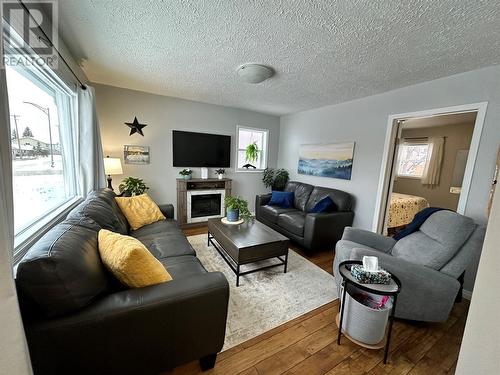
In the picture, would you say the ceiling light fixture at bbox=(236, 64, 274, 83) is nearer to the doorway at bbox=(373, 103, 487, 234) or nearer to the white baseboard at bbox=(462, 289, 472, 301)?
the doorway at bbox=(373, 103, 487, 234)

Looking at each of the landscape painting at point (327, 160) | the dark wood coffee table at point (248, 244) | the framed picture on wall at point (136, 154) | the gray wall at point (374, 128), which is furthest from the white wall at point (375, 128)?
the framed picture on wall at point (136, 154)

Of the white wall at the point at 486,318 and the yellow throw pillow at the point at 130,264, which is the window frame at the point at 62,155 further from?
the white wall at the point at 486,318

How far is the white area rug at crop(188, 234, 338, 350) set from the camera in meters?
1.65

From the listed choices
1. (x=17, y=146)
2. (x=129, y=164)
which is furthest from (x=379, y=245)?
(x=129, y=164)

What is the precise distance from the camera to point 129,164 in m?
3.53

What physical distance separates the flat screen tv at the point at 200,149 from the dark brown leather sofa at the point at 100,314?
8.83 ft

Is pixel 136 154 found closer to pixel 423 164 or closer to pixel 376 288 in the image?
pixel 376 288

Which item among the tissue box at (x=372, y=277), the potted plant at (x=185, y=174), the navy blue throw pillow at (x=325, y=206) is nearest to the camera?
the tissue box at (x=372, y=277)

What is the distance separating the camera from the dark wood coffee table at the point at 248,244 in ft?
6.90

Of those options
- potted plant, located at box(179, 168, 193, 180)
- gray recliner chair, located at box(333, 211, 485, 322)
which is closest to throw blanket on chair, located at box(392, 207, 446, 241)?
gray recliner chair, located at box(333, 211, 485, 322)

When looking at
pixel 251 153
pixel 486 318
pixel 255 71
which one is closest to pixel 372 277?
pixel 486 318

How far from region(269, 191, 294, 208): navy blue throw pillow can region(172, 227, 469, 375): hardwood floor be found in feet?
7.41

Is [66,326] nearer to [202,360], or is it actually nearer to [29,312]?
[29,312]

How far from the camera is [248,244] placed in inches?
84.1
